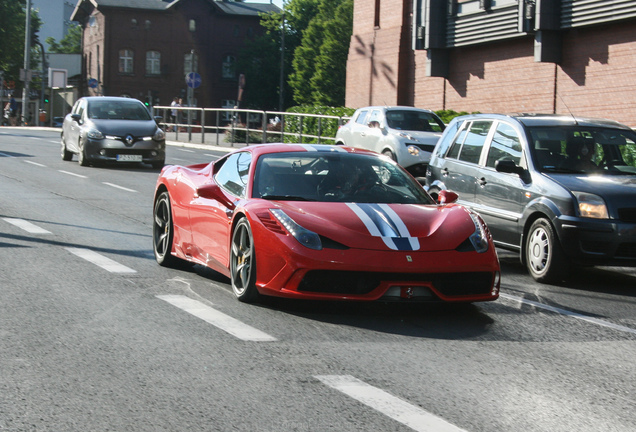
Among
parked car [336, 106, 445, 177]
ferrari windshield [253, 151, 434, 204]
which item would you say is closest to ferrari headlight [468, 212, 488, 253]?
ferrari windshield [253, 151, 434, 204]

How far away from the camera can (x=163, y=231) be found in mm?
9453

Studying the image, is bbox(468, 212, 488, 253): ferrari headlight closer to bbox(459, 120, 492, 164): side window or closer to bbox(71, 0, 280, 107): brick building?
bbox(459, 120, 492, 164): side window

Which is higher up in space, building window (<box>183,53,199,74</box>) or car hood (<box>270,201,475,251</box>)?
building window (<box>183,53,199,74</box>)

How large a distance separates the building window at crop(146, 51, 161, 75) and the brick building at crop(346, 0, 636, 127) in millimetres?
48631

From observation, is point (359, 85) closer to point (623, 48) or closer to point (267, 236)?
point (623, 48)

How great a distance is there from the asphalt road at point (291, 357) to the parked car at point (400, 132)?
1229 cm

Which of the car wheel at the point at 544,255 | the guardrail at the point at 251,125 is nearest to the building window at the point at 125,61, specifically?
the guardrail at the point at 251,125

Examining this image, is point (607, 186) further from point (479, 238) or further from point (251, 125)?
point (251, 125)

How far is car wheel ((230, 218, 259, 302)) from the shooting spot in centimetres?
727

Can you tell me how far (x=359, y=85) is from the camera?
4197 centimetres

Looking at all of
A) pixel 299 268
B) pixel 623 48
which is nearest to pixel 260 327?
pixel 299 268

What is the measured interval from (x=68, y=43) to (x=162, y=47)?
51.1 m

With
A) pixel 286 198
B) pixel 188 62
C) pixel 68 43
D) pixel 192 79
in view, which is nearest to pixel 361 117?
pixel 286 198

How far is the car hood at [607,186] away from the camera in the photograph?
29.4ft
